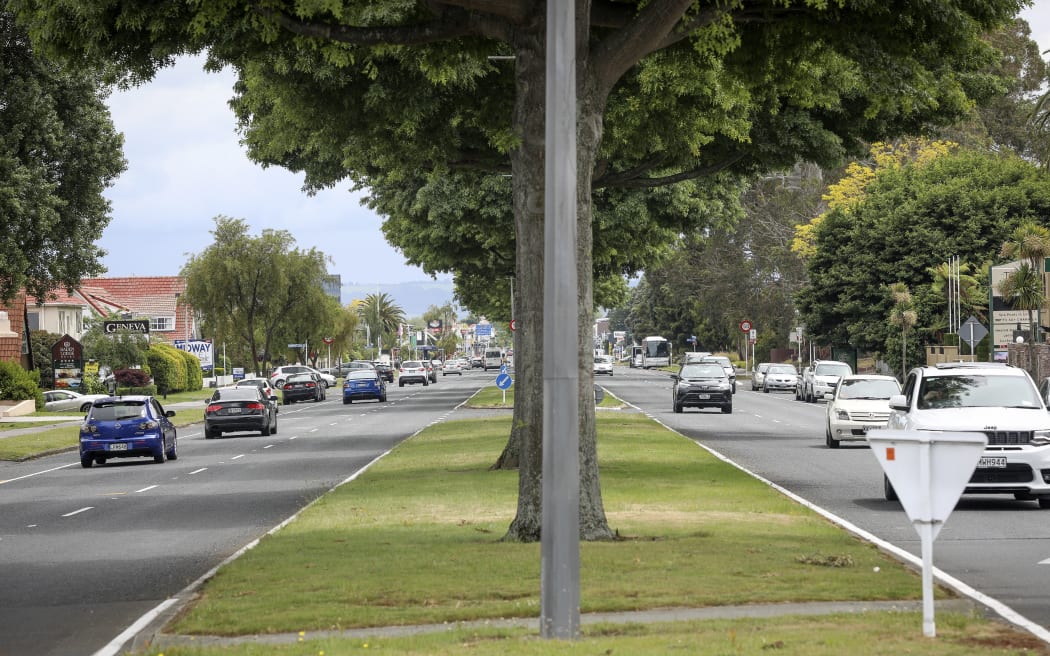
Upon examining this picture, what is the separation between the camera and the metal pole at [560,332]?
31.2 feet

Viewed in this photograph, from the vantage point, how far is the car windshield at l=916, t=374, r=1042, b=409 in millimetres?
19562

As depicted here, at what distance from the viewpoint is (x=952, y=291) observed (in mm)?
63812

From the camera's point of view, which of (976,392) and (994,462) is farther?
(976,392)

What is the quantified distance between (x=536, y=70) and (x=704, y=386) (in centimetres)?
3414

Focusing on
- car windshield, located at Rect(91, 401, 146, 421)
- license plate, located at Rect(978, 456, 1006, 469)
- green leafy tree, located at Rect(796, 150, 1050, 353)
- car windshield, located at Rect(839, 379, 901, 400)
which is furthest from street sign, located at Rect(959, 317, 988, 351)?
license plate, located at Rect(978, 456, 1006, 469)

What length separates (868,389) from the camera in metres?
32.6

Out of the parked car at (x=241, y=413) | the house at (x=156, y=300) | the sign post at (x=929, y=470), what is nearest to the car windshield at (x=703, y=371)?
the parked car at (x=241, y=413)

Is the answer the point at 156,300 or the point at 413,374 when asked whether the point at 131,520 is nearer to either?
the point at 413,374

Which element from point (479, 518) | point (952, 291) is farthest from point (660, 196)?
point (952, 291)

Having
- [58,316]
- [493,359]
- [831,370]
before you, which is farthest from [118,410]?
[493,359]

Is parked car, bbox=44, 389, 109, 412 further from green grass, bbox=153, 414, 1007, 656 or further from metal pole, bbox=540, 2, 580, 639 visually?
metal pole, bbox=540, 2, 580, 639

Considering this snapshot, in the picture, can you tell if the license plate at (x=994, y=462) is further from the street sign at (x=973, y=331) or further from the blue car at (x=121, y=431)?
the street sign at (x=973, y=331)

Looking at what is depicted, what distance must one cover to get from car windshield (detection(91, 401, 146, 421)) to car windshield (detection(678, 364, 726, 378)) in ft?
68.4

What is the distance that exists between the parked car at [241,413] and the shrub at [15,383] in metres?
18.4
